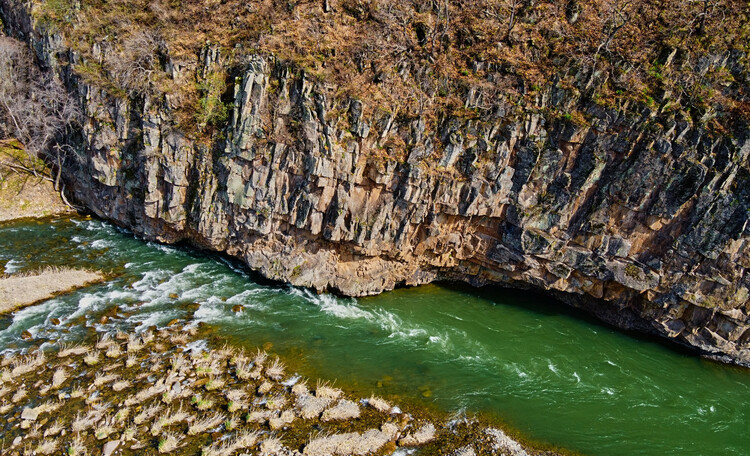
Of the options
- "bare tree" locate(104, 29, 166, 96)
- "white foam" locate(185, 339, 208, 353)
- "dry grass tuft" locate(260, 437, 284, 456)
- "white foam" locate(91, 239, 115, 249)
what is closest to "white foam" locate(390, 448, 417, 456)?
"dry grass tuft" locate(260, 437, 284, 456)

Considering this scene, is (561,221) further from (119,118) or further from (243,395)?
(119,118)

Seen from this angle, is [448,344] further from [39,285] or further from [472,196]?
[39,285]

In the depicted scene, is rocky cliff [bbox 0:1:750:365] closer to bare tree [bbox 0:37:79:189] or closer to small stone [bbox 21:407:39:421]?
bare tree [bbox 0:37:79:189]

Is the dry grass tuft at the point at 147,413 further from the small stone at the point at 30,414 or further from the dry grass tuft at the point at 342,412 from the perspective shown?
the dry grass tuft at the point at 342,412

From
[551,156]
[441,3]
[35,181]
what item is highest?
[441,3]

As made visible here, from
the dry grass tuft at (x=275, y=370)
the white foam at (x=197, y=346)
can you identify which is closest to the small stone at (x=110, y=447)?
the white foam at (x=197, y=346)

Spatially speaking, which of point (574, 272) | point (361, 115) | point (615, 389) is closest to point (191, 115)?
point (361, 115)
